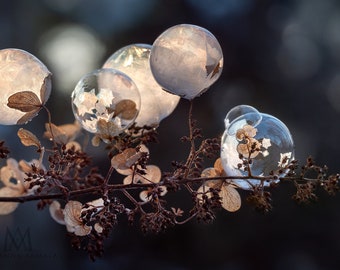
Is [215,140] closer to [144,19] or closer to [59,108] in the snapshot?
[59,108]

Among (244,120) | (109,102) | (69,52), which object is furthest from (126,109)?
(69,52)

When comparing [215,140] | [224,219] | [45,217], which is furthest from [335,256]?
[215,140]

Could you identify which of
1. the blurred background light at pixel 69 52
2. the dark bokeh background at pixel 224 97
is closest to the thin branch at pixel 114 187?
the dark bokeh background at pixel 224 97

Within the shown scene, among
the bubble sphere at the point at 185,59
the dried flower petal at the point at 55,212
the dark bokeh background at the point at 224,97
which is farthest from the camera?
the dark bokeh background at the point at 224,97

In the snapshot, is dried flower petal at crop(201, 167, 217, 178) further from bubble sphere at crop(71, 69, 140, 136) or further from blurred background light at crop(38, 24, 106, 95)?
blurred background light at crop(38, 24, 106, 95)

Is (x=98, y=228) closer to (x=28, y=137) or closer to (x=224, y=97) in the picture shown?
(x=28, y=137)

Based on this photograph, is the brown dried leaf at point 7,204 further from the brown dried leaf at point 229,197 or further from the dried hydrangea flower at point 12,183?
the brown dried leaf at point 229,197
